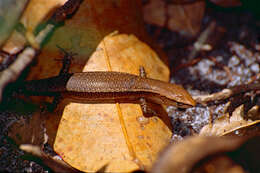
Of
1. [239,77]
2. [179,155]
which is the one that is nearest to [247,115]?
[239,77]

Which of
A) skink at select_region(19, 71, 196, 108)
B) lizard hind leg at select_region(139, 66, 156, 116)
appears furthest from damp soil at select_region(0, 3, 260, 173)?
lizard hind leg at select_region(139, 66, 156, 116)

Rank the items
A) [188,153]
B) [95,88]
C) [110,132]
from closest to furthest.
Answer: [188,153] < [110,132] < [95,88]

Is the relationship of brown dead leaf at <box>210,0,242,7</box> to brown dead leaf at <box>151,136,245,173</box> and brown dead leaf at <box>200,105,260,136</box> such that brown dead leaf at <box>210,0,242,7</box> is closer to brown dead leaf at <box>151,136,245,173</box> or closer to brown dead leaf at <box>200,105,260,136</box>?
brown dead leaf at <box>200,105,260,136</box>

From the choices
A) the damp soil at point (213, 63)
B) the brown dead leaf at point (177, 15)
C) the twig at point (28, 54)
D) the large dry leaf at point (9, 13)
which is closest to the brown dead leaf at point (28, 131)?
the damp soil at point (213, 63)

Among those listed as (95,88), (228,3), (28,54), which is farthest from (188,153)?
(228,3)

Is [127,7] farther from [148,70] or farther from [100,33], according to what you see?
[148,70]

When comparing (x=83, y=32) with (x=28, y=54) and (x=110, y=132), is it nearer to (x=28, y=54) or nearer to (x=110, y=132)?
(x=28, y=54)
